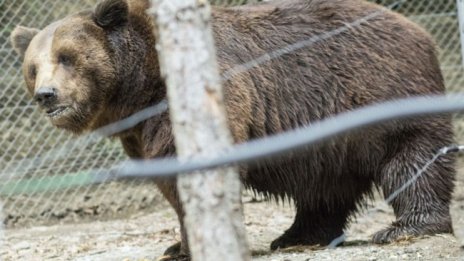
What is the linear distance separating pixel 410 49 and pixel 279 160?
1314mm

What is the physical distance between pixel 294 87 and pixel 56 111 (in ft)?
5.56

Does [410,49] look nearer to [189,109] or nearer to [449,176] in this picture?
[449,176]

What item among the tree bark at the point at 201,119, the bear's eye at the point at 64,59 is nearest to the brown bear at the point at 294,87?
the bear's eye at the point at 64,59

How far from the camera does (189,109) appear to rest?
10.8 feet

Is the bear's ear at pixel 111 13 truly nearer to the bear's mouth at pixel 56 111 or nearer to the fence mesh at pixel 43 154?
the bear's mouth at pixel 56 111

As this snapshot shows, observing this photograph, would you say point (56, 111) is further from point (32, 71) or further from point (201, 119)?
point (201, 119)

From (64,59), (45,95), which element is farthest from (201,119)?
(64,59)

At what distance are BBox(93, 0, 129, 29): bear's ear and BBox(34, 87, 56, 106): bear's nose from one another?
642 mm

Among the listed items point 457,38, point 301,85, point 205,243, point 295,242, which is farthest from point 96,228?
point 205,243

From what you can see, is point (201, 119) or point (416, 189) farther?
point (416, 189)

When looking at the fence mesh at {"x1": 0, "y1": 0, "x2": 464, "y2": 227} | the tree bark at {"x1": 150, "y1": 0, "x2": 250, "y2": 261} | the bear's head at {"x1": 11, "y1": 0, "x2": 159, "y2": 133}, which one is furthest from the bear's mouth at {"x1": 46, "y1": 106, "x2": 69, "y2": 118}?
the fence mesh at {"x1": 0, "y1": 0, "x2": 464, "y2": 227}

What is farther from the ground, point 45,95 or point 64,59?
point 64,59

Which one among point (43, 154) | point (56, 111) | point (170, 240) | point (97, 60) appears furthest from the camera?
point (43, 154)

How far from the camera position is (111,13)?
20.5ft
